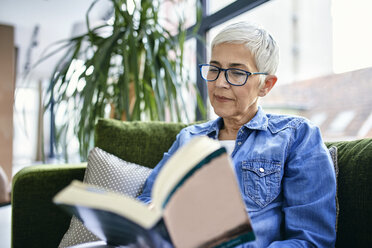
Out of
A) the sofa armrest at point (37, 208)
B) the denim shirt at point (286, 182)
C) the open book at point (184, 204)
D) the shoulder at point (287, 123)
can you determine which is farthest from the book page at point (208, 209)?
the sofa armrest at point (37, 208)

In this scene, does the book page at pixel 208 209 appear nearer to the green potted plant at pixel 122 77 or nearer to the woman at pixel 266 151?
the woman at pixel 266 151

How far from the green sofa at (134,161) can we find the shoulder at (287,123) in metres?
0.16

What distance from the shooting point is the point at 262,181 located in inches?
34.2

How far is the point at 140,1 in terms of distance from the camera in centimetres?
185

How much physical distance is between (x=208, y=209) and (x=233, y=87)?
615 millimetres

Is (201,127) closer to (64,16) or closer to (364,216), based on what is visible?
(364,216)

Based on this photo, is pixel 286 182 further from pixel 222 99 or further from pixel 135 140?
pixel 135 140

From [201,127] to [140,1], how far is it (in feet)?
3.52

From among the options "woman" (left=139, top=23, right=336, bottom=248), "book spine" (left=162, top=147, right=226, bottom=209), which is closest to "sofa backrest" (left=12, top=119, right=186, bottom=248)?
"woman" (left=139, top=23, right=336, bottom=248)

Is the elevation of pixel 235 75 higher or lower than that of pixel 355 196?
higher

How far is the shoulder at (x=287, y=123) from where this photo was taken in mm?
920

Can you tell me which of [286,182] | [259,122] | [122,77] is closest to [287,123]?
[259,122]

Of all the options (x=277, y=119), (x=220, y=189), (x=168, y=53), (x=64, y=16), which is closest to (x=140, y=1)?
(x=168, y=53)

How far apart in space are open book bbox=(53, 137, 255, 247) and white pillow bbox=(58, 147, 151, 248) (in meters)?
0.64
